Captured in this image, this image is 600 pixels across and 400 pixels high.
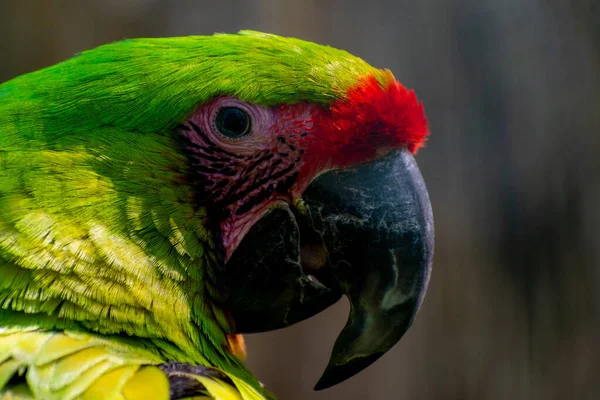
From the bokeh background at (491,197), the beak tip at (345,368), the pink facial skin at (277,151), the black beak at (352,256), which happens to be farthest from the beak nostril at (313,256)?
the bokeh background at (491,197)

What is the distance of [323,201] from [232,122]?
10.8 inches

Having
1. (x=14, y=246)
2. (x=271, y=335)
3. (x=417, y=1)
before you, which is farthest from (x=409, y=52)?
(x=14, y=246)

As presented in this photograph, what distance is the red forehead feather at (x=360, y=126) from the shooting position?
1426 mm

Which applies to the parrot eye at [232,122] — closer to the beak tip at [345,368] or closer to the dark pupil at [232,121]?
the dark pupil at [232,121]

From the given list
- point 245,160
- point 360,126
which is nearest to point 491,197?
point 360,126

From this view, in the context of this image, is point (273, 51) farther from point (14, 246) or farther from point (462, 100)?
point (462, 100)

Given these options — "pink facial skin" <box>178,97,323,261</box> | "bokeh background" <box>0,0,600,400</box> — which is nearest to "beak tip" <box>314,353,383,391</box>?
"pink facial skin" <box>178,97,323,261</box>

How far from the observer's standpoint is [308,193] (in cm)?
144

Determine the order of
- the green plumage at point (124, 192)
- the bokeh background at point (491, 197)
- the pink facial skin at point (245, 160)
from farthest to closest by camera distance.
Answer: the bokeh background at point (491, 197) → the pink facial skin at point (245, 160) → the green plumage at point (124, 192)

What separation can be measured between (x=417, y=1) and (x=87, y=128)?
280 centimetres

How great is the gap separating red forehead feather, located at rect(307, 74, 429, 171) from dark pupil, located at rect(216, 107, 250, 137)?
0.52ft

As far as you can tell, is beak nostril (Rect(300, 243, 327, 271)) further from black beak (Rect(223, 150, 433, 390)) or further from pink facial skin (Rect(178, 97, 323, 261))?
pink facial skin (Rect(178, 97, 323, 261))

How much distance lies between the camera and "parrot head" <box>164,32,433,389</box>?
1.40m

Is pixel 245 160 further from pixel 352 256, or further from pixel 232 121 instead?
pixel 352 256
